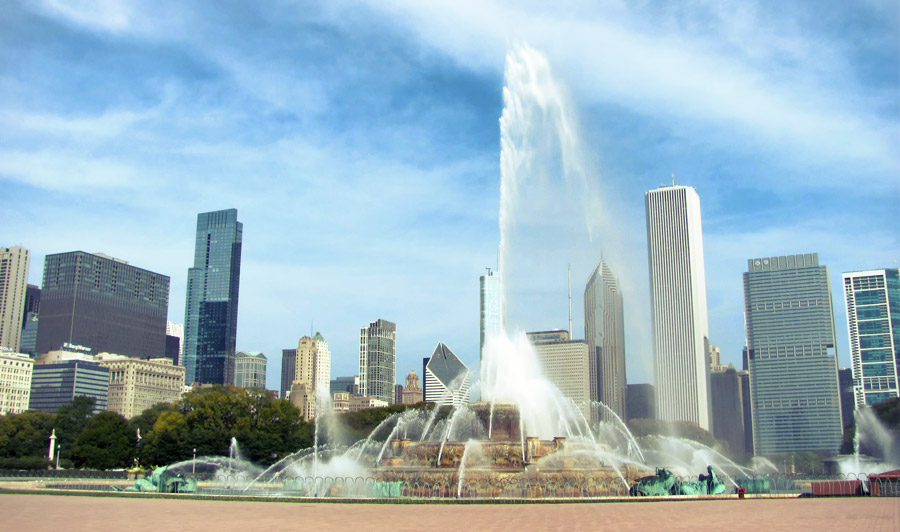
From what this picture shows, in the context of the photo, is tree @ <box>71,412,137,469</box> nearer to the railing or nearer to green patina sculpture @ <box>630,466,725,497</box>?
the railing

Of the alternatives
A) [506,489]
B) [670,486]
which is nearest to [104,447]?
[506,489]

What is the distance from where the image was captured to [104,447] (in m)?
79.5

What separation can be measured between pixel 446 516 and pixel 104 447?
6403 centimetres

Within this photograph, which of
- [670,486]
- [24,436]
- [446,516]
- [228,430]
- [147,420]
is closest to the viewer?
[446,516]

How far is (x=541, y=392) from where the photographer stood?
170ft

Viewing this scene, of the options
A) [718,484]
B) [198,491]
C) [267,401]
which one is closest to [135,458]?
[267,401]

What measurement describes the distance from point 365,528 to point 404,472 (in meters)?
16.7

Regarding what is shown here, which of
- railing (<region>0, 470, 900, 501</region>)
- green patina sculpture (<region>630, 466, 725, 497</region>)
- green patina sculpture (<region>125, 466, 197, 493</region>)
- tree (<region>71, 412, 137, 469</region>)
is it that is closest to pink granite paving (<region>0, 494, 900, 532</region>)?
green patina sculpture (<region>630, 466, 725, 497</region>)

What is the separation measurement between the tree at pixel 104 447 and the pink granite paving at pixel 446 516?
46.5 meters

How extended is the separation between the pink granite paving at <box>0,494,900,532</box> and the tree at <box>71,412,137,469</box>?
4655 cm

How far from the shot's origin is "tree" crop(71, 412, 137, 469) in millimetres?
77500

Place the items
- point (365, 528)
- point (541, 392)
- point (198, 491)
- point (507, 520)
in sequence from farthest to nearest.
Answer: point (541, 392)
point (198, 491)
point (507, 520)
point (365, 528)

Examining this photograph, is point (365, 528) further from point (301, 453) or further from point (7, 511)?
point (301, 453)

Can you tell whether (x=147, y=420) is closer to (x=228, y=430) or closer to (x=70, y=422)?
(x=70, y=422)
